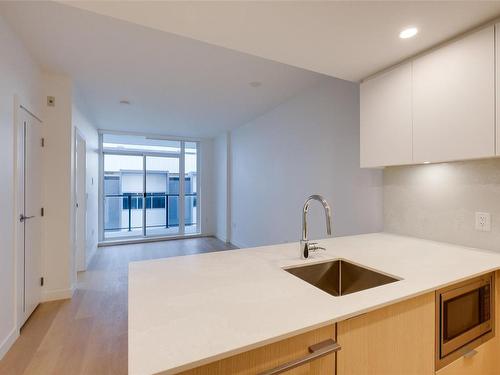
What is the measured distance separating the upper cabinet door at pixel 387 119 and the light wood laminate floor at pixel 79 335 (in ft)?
8.00

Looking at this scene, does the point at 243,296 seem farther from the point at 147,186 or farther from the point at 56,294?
the point at 147,186

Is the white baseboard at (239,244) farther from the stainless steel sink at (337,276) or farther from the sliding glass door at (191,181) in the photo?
the stainless steel sink at (337,276)

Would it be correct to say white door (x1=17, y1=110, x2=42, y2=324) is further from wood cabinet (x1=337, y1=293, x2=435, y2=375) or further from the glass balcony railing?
the glass balcony railing

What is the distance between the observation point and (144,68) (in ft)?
8.60

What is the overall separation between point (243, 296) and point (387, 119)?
5.31 ft

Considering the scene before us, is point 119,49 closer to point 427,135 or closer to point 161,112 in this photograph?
point 161,112

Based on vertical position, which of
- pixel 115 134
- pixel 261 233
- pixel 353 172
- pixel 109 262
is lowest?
pixel 109 262

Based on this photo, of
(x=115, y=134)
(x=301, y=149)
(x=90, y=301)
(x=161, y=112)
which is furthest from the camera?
(x=115, y=134)

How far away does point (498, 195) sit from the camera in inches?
57.9

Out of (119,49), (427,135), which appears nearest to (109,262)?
(119,49)

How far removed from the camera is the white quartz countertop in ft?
2.11

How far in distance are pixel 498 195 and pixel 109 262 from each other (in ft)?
16.8

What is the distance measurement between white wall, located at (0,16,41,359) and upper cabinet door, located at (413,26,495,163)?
298 cm

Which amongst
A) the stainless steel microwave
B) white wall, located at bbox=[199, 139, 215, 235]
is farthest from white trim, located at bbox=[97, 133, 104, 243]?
the stainless steel microwave
